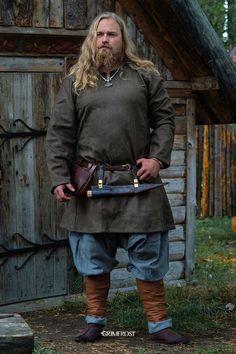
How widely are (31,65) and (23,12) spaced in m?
0.43

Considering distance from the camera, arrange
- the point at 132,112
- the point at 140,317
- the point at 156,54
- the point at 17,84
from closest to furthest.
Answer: the point at 132,112 → the point at 140,317 → the point at 17,84 → the point at 156,54

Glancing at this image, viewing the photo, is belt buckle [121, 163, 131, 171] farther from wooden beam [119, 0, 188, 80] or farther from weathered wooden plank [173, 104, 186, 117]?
weathered wooden plank [173, 104, 186, 117]

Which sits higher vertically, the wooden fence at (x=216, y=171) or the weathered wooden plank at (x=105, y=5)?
the weathered wooden plank at (x=105, y=5)

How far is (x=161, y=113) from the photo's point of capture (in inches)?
212

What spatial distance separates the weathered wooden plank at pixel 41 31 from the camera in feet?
21.0

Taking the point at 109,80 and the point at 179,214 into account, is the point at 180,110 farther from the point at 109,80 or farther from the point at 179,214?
the point at 109,80

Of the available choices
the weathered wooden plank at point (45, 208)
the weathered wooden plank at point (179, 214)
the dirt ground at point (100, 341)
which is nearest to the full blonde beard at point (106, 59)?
the weathered wooden plank at point (45, 208)

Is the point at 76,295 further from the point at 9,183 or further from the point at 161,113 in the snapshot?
the point at 161,113

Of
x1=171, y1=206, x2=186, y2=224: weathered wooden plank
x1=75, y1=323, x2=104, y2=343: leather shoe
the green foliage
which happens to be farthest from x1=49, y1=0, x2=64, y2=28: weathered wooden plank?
the green foliage

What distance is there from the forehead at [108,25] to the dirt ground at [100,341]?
2.09 meters

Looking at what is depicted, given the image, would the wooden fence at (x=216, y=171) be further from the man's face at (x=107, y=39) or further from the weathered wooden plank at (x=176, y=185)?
the man's face at (x=107, y=39)

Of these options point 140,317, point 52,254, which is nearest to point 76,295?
point 52,254

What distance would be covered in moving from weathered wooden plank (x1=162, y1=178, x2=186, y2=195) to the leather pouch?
2.32m

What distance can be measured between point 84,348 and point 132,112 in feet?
5.19
